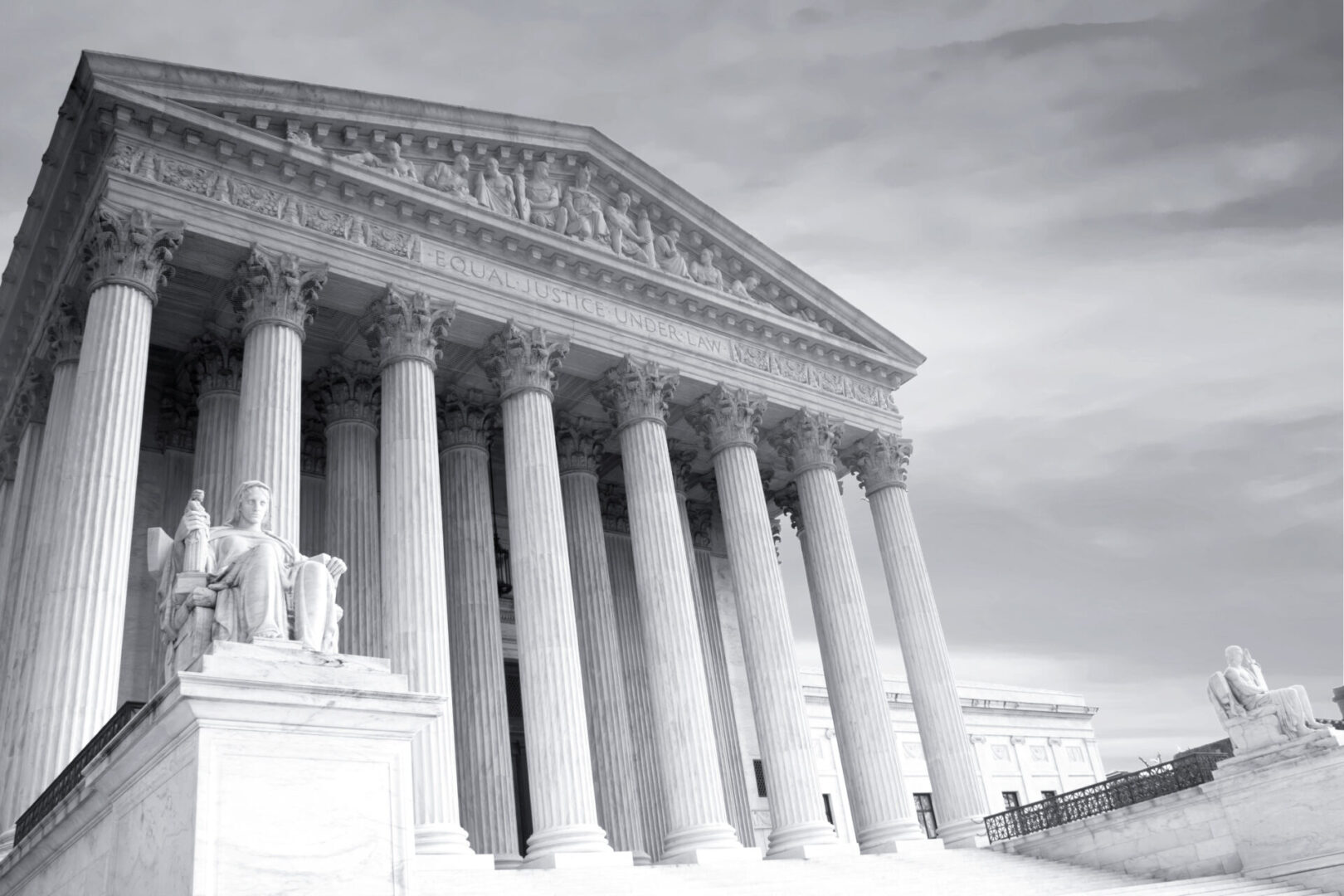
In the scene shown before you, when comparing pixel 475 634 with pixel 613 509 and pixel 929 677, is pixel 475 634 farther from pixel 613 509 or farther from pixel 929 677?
pixel 929 677

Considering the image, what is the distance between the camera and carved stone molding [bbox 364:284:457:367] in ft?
76.4

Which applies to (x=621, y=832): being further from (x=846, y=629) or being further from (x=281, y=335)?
(x=281, y=335)

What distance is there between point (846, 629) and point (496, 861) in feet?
35.2

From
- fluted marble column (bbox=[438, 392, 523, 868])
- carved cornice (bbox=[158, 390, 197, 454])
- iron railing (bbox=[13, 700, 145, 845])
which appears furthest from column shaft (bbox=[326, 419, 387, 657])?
iron railing (bbox=[13, 700, 145, 845])

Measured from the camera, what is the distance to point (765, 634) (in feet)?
86.9

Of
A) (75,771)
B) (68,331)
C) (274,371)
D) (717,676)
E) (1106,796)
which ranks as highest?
(68,331)

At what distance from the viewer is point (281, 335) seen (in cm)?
2138

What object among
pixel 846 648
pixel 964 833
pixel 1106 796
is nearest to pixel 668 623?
pixel 846 648

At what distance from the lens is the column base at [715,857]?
21891mm

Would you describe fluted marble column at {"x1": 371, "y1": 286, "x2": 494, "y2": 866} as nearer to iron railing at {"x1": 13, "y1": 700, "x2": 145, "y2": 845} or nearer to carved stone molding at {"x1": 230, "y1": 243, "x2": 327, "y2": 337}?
carved stone molding at {"x1": 230, "y1": 243, "x2": 327, "y2": 337}

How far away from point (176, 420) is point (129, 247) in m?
7.08

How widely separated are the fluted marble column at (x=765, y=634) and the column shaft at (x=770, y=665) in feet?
0.06

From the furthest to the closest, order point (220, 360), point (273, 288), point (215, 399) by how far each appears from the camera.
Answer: point (220, 360) → point (215, 399) → point (273, 288)

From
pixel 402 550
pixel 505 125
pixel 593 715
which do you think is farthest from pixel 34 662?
pixel 505 125
